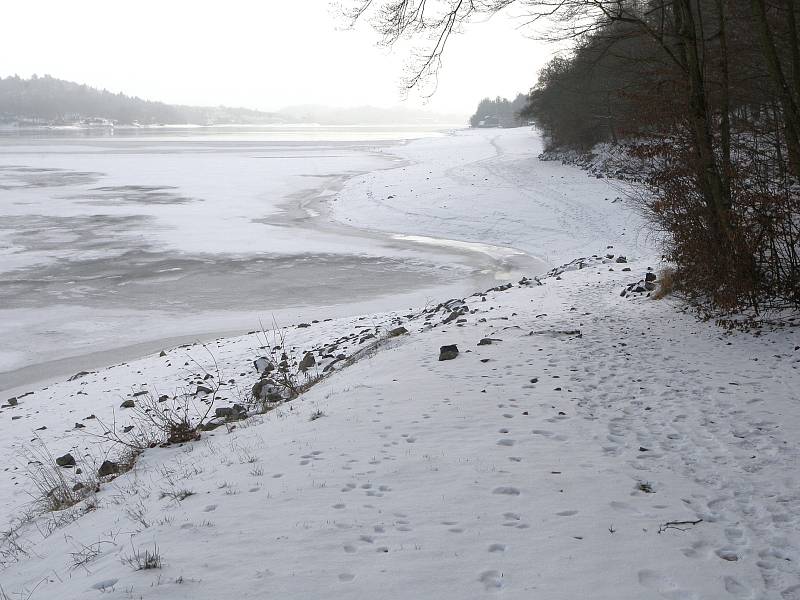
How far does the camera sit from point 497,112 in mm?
185375

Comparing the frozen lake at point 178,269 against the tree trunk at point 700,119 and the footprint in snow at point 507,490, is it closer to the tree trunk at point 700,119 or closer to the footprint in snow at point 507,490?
the tree trunk at point 700,119

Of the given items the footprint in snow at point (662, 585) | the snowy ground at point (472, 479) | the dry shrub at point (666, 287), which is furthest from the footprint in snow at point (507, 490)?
the dry shrub at point (666, 287)

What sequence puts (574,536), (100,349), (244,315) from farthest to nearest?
1. (244,315)
2. (100,349)
3. (574,536)

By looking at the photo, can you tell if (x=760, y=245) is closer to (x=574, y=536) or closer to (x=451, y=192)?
(x=574, y=536)

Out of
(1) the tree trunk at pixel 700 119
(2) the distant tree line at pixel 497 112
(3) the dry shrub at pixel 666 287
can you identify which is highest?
(2) the distant tree line at pixel 497 112

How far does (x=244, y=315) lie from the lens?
17547 millimetres

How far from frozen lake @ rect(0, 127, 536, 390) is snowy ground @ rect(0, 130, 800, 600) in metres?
4.00

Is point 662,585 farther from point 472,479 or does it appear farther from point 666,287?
point 666,287

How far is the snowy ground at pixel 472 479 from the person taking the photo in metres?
4.61

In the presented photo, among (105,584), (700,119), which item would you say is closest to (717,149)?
(700,119)

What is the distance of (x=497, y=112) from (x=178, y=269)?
174 metres

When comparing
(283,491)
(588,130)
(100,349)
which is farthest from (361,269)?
(588,130)

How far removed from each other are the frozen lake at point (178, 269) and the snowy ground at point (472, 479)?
400cm

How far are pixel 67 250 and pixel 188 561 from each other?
23.2 metres
